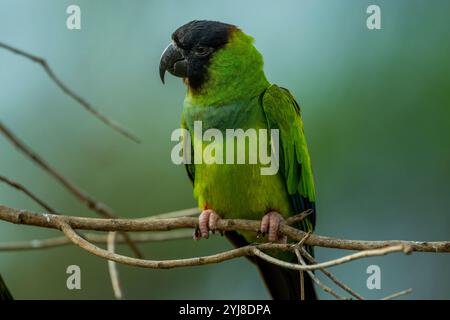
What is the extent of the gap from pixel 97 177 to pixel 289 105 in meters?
2.89

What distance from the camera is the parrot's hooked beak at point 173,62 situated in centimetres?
411

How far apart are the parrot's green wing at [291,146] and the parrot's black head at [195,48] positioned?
18.1 inches

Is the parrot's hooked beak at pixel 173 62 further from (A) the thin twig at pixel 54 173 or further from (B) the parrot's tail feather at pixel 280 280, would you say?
(B) the parrot's tail feather at pixel 280 280

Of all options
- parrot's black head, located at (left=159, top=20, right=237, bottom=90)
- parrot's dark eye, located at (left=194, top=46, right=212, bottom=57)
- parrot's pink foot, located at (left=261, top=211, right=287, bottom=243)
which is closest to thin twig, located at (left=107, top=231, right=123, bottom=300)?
parrot's pink foot, located at (left=261, top=211, right=287, bottom=243)

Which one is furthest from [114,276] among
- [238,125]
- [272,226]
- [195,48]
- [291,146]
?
[195,48]

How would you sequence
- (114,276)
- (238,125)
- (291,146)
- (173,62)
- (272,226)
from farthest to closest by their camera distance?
(173,62) < (291,146) < (238,125) < (272,226) < (114,276)

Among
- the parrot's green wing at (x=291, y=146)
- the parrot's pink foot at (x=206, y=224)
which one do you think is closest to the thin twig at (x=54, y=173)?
the parrot's pink foot at (x=206, y=224)

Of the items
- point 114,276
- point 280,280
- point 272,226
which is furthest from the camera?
point 280,280

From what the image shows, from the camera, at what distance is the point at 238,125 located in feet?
12.7

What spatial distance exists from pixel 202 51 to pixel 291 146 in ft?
2.85

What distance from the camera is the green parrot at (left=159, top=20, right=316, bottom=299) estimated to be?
3.84 metres

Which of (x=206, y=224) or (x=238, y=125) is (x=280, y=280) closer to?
(x=206, y=224)

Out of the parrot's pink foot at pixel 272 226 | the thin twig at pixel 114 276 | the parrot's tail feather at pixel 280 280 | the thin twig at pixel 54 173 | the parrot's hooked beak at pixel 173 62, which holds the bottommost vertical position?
the parrot's tail feather at pixel 280 280

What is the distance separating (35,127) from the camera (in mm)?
6535
